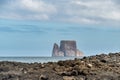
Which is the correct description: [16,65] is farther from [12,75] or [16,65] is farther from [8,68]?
[12,75]

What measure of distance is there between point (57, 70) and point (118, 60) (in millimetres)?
5352

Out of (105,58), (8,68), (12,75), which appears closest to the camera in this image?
(12,75)

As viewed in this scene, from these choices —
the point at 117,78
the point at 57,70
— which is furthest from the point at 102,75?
the point at 57,70

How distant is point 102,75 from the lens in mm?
26500

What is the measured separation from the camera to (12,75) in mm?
27703

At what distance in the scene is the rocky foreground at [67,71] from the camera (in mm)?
26516

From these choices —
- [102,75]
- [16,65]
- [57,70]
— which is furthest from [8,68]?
[102,75]

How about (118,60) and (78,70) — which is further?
(118,60)

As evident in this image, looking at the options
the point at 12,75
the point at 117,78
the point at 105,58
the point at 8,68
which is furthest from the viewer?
the point at 105,58

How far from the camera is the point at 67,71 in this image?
1091 inches

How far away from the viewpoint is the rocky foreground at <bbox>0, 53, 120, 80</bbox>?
1044 inches

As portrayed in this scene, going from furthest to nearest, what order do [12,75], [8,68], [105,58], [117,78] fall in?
[105,58]
[8,68]
[12,75]
[117,78]

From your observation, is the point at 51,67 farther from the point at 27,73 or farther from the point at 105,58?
the point at 105,58

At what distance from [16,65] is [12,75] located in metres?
4.27
